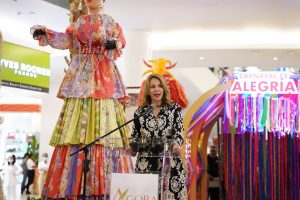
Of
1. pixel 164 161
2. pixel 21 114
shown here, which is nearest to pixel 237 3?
pixel 164 161

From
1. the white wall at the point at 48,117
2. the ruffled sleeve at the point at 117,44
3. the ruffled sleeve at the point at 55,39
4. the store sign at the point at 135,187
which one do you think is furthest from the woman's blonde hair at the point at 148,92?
the white wall at the point at 48,117

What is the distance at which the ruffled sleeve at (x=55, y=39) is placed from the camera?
3260 millimetres

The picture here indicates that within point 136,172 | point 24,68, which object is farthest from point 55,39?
point 24,68

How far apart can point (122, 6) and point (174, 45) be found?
7.85 ft

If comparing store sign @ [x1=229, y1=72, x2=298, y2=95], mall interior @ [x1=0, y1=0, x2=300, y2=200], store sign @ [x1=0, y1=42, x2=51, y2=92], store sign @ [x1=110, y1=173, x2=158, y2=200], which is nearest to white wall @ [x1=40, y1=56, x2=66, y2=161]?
mall interior @ [x1=0, y1=0, x2=300, y2=200]

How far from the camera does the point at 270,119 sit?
6488 millimetres

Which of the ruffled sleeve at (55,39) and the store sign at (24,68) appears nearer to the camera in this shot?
the ruffled sleeve at (55,39)

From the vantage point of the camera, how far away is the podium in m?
2.25

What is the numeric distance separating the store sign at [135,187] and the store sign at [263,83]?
14.4ft

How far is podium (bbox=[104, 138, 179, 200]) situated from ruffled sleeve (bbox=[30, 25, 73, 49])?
973 mm

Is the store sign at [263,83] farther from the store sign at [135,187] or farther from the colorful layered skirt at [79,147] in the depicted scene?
the store sign at [135,187]

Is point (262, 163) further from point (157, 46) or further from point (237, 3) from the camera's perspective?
point (157, 46)

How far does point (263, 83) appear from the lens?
21.1 ft

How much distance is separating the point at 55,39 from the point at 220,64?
804 cm
